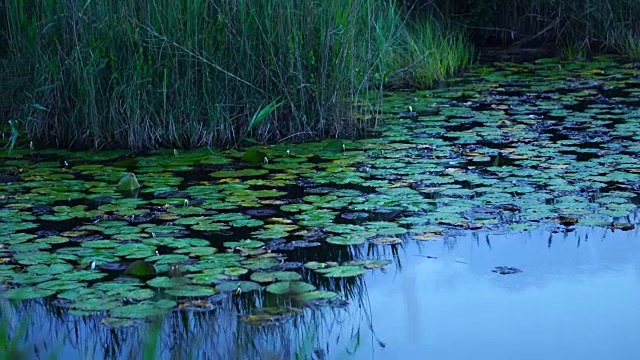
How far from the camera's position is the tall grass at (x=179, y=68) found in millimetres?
5457

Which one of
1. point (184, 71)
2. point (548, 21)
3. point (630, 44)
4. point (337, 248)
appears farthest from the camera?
point (548, 21)

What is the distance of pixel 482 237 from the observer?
12.7 ft

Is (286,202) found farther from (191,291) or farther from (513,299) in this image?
(513,299)

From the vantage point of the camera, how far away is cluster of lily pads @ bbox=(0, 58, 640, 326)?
3442 mm

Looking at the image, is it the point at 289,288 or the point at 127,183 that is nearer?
the point at 289,288

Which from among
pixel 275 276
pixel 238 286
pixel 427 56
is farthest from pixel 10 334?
pixel 427 56

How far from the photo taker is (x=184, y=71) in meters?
5.54

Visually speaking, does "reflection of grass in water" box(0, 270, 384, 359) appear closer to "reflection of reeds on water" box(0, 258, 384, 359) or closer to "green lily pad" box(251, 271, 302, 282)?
"reflection of reeds on water" box(0, 258, 384, 359)

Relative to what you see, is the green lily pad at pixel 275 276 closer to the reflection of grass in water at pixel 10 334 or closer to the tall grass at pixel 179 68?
the reflection of grass in water at pixel 10 334

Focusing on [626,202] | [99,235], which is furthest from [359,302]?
[626,202]

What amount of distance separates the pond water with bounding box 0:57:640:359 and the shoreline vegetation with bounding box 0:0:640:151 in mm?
214

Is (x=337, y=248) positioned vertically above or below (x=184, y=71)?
below

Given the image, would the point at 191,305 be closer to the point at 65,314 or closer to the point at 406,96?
the point at 65,314

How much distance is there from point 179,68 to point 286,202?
1499 mm
